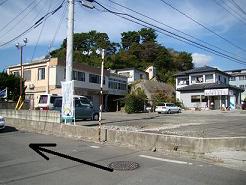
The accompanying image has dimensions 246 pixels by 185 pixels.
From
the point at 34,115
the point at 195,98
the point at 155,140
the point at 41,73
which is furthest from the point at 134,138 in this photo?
the point at 195,98

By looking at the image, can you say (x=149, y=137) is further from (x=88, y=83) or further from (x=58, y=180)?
(x=88, y=83)

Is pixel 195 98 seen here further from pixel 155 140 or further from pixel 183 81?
pixel 155 140

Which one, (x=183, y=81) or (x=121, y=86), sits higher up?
(x=183, y=81)

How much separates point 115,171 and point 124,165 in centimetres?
76

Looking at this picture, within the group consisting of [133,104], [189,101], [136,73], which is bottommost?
[133,104]

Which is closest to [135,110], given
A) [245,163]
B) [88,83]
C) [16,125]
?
[88,83]

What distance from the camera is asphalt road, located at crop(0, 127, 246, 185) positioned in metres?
6.78

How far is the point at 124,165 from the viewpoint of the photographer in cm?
837

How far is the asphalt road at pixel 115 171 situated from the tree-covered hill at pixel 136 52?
57342 millimetres

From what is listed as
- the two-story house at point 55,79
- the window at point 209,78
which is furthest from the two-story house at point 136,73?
the window at point 209,78

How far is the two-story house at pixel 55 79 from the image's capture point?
4006 centimetres

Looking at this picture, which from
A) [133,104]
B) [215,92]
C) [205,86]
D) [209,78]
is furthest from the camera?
[209,78]

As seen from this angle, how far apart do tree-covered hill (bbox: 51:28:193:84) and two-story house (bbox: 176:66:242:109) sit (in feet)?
40.9

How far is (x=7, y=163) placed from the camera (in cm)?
872
